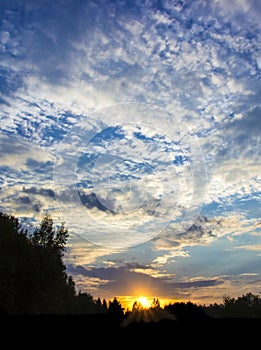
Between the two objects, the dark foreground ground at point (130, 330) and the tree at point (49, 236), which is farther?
the tree at point (49, 236)

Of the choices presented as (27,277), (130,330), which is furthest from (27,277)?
(130,330)

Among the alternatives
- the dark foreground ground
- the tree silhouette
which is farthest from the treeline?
the dark foreground ground

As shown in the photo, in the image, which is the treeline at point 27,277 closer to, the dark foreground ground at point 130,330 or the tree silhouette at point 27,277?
the tree silhouette at point 27,277

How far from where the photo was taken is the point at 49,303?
215 feet

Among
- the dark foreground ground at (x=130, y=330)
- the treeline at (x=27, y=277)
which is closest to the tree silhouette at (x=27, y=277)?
the treeline at (x=27, y=277)

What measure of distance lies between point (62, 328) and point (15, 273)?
183 ft

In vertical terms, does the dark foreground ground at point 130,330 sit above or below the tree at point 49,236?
below

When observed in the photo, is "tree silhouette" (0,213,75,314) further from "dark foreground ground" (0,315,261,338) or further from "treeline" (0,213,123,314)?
"dark foreground ground" (0,315,261,338)

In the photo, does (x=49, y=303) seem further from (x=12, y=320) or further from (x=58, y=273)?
(x=12, y=320)

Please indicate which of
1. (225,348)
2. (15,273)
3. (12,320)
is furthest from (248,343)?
(15,273)

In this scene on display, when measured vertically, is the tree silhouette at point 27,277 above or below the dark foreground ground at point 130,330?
above

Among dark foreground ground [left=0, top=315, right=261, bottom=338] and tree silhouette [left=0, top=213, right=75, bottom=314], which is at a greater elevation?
tree silhouette [left=0, top=213, right=75, bottom=314]

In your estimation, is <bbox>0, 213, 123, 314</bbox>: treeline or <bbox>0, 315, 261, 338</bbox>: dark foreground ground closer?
<bbox>0, 315, 261, 338</bbox>: dark foreground ground

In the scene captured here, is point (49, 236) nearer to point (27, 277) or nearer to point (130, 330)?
point (27, 277)
